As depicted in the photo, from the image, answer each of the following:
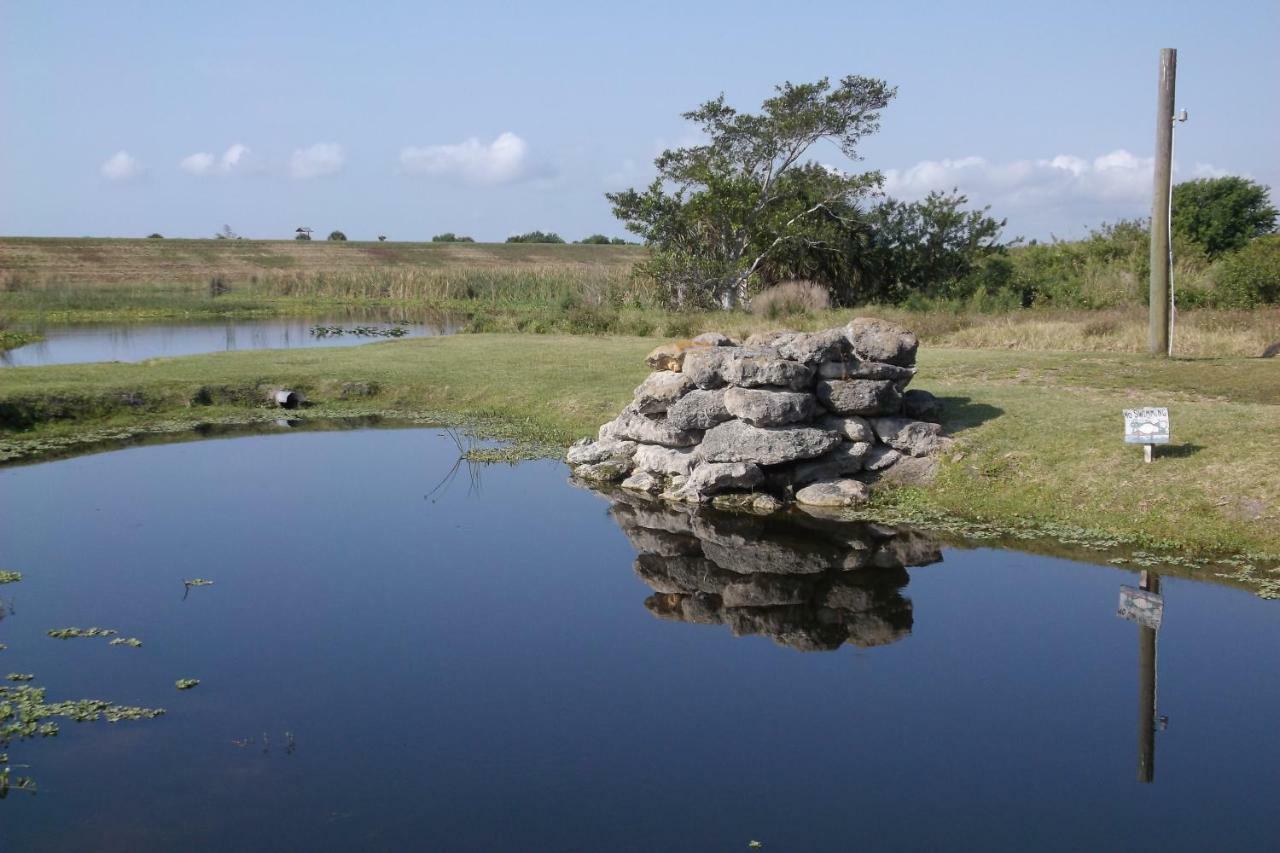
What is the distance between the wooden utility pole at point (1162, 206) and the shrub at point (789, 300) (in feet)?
35.6

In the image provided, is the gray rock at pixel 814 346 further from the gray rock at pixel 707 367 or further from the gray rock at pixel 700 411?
the gray rock at pixel 700 411

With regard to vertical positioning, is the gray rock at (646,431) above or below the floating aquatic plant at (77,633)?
above

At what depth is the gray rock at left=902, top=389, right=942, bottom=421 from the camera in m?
15.4

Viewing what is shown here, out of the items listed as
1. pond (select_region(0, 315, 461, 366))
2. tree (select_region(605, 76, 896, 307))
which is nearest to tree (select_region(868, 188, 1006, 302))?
tree (select_region(605, 76, 896, 307))

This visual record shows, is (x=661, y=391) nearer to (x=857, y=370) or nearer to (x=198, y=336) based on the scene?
(x=857, y=370)

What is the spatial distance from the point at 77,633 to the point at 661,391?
7827 mm

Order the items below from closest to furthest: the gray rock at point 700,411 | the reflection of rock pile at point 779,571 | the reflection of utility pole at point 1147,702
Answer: the reflection of utility pole at point 1147,702
the reflection of rock pile at point 779,571
the gray rock at point 700,411

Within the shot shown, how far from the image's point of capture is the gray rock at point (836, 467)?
14.4 meters

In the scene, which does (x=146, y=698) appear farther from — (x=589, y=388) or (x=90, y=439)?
(x=589, y=388)

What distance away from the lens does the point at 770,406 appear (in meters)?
14.0

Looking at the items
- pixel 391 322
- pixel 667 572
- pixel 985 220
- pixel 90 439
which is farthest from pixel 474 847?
pixel 391 322

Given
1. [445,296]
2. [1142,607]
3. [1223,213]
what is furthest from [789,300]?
[445,296]

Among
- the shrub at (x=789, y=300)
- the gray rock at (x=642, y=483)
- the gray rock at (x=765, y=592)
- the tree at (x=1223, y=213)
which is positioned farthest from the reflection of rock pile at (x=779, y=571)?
the tree at (x=1223, y=213)

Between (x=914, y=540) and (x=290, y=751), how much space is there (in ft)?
24.1
